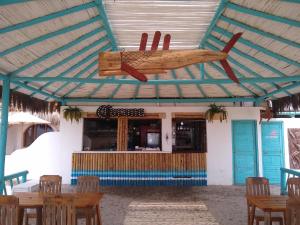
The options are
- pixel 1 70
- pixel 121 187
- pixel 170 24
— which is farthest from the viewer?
pixel 121 187

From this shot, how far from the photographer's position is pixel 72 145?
8.91 meters

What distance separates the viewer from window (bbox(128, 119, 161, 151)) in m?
9.18

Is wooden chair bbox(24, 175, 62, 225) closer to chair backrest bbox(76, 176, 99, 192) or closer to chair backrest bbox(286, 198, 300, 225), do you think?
chair backrest bbox(76, 176, 99, 192)

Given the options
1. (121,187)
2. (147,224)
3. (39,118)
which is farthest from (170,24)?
(39,118)

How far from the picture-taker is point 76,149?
8898 millimetres

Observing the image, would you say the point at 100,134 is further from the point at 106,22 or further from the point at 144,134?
the point at 106,22

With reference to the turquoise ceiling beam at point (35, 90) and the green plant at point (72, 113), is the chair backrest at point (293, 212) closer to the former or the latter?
the turquoise ceiling beam at point (35, 90)

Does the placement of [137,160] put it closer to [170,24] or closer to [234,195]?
[234,195]

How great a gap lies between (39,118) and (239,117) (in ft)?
24.8

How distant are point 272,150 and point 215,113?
2306 mm

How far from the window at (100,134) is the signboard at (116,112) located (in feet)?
1.08

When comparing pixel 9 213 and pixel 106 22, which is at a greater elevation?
pixel 106 22

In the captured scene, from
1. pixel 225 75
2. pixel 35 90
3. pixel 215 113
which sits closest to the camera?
pixel 225 75

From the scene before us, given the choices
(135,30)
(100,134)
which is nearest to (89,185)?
(135,30)
